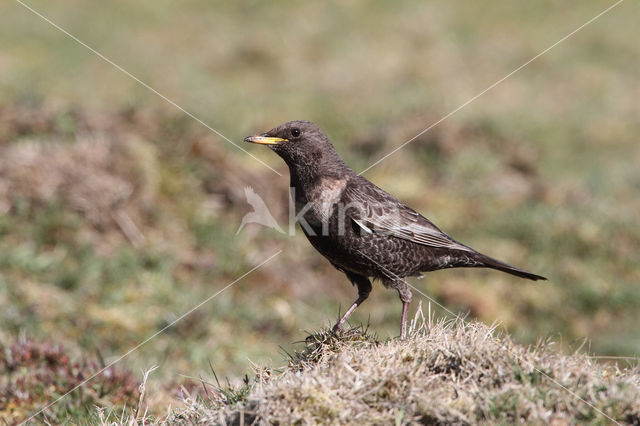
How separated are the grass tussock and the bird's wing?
139cm

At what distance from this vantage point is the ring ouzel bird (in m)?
5.04

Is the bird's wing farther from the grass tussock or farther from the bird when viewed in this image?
the bird

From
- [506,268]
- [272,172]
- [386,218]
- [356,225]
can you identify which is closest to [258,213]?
[272,172]

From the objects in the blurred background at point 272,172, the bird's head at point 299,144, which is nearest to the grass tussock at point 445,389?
the blurred background at point 272,172

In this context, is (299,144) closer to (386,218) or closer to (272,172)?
(386,218)

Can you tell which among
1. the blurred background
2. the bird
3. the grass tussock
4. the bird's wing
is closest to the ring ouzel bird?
the bird's wing

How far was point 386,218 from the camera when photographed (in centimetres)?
531

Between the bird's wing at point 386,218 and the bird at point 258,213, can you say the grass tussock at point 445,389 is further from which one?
Answer: the bird at point 258,213

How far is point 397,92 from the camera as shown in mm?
14758

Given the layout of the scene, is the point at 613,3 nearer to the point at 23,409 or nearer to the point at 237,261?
the point at 237,261

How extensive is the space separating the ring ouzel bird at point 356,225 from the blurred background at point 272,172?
0.68 metres

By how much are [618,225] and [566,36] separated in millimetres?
8049

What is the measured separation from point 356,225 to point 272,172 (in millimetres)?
5214

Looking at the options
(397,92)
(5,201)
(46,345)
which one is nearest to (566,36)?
(397,92)
